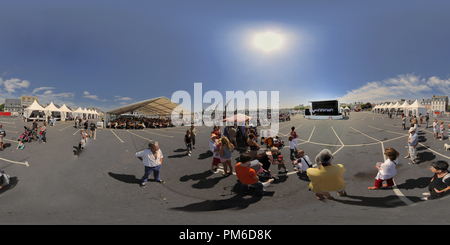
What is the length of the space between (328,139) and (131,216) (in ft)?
17.9

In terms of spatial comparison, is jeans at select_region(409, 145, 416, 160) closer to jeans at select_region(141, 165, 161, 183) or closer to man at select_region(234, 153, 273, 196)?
man at select_region(234, 153, 273, 196)

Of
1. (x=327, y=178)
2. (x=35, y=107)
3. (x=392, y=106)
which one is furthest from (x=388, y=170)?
(x=35, y=107)

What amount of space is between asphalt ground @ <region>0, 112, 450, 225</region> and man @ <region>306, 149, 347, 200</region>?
371mm

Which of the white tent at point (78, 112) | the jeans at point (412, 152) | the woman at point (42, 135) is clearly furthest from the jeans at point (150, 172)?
the jeans at point (412, 152)

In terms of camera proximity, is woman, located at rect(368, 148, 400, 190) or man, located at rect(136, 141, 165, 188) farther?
man, located at rect(136, 141, 165, 188)

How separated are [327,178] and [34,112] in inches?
334

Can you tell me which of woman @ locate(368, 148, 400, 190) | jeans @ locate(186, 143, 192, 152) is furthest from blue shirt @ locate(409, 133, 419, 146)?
jeans @ locate(186, 143, 192, 152)

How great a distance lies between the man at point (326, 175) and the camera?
7.08 ft

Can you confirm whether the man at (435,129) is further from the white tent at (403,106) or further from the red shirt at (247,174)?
the red shirt at (247,174)

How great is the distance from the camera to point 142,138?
185 inches

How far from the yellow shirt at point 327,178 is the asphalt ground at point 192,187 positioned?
1.22 ft

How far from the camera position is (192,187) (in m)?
2.86

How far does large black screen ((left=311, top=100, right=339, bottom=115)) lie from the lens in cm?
447
